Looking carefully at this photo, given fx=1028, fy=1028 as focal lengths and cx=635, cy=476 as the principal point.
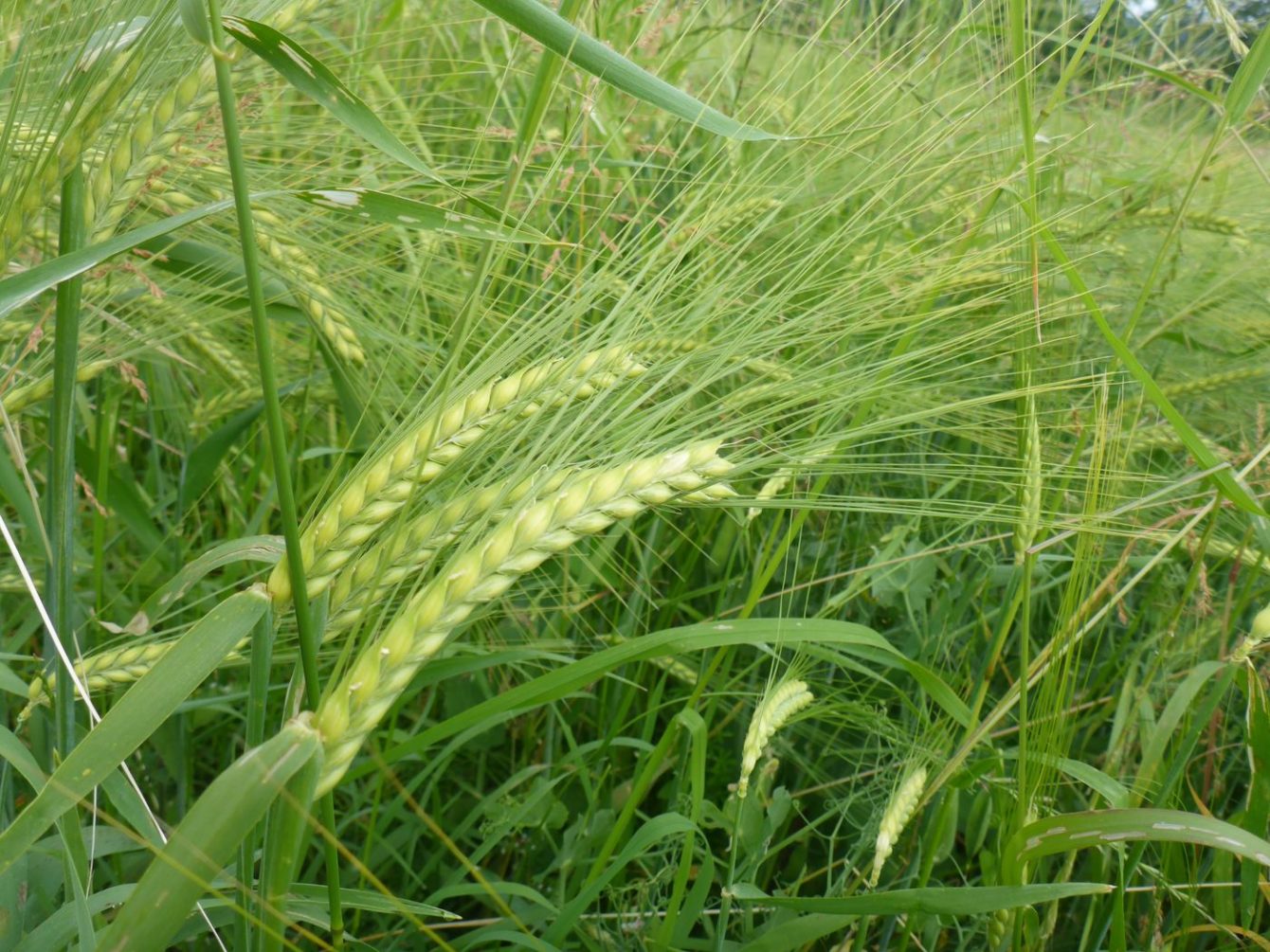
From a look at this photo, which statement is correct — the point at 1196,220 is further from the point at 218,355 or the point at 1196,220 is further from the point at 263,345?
the point at 263,345

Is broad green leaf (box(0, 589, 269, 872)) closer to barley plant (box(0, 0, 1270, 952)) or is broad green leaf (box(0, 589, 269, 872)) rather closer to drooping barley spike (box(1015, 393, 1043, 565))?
barley plant (box(0, 0, 1270, 952))

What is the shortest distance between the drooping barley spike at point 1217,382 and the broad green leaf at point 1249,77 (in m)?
0.50

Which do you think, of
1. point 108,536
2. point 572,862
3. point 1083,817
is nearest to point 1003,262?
point 1083,817

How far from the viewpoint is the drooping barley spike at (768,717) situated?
2.83 feet

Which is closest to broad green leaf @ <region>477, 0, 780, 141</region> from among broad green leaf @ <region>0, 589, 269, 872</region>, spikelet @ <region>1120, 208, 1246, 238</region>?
broad green leaf @ <region>0, 589, 269, 872</region>

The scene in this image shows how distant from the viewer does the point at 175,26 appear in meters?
0.67

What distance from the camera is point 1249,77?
3.02ft

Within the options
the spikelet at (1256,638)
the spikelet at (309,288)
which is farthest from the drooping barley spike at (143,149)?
the spikelet at (1256,638)

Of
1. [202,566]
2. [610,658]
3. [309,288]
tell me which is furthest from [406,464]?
[309,288]

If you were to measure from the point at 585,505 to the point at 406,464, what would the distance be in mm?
106

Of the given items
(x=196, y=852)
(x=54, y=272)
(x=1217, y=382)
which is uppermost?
(x=54, y=272)

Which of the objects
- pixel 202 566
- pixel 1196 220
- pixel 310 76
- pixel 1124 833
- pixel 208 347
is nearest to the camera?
pixel 310 76

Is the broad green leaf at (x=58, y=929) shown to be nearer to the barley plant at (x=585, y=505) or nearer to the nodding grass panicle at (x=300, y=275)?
the barley plant at (x=585, y=505)

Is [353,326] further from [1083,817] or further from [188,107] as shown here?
[1083,817]
